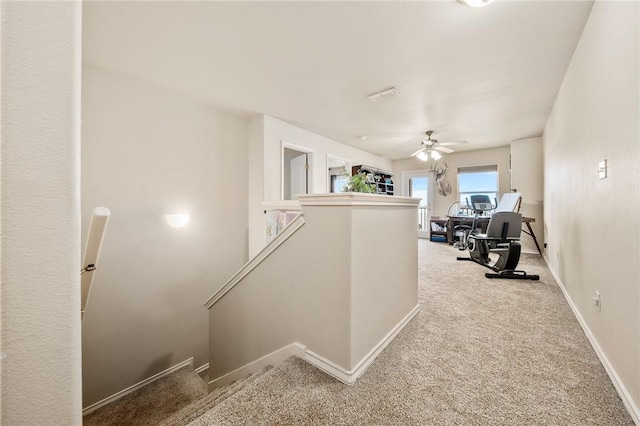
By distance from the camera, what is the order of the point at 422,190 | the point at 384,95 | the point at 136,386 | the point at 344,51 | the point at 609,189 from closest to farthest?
the point at 609,189
the point at 344,51
the point at 136,386
the point at 384,95
the point at 422,190

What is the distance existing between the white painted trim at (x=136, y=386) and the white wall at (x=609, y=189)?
4.21m

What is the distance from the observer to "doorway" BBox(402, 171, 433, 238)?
7645 mm

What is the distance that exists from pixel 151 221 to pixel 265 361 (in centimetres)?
229

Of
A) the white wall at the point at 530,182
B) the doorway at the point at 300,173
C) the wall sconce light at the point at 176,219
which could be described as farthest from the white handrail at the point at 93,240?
the white wall at the point at 530,182

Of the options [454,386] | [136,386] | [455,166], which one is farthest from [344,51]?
[455,166]

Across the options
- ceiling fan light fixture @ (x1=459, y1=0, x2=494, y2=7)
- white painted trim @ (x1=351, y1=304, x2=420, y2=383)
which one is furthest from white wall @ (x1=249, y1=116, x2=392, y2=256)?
ceiling fan light fixture @ (x1=459, y1=0, x2=494, y2=7)

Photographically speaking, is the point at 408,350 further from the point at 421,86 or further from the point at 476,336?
the point at 421,86

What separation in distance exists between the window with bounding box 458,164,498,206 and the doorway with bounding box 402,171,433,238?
0.81 metres

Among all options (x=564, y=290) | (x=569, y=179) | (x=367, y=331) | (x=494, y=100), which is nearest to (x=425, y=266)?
(x=564, y=290)

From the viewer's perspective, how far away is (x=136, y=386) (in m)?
3.12

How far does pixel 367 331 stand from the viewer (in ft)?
5.45

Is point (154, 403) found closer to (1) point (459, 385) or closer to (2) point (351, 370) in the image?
(2) point (351, 370)

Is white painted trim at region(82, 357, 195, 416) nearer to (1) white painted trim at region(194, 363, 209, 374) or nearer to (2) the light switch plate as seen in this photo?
(1) white painted trim at region(194, 363, 209, 374)

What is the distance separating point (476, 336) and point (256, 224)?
3135 millimetres
